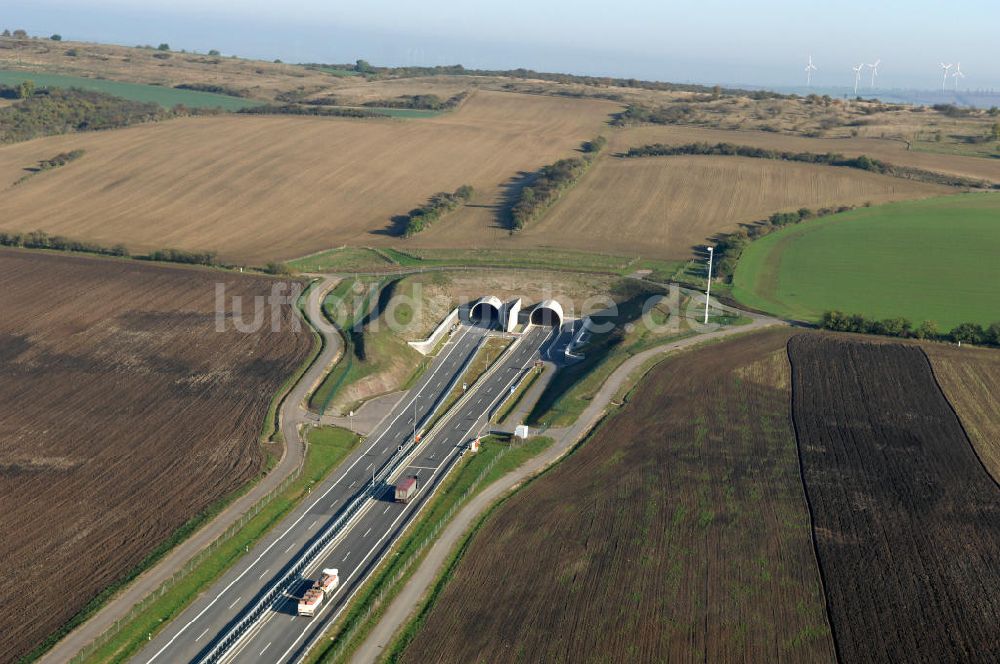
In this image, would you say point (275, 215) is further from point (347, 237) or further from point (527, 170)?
point (527, 170)

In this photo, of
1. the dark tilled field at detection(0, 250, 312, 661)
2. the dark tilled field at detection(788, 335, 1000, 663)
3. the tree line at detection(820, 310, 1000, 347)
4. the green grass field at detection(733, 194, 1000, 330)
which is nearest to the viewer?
the dark tilled field at detection(788, 335, 1000, 663)

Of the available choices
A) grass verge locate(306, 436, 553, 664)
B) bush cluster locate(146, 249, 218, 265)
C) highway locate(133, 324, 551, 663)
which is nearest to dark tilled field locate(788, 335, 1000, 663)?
grass verge locate(306, 436, 553, 664)

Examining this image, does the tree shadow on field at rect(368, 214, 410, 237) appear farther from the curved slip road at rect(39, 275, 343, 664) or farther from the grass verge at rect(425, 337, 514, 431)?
the grass verge at rect(425, 337, 514, 431)

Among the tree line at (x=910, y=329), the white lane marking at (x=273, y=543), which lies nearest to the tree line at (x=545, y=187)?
the tree line at (x=910, y=329)

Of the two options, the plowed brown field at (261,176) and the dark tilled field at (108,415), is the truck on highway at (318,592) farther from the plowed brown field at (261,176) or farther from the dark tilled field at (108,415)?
the plowed brown field at (261,176)

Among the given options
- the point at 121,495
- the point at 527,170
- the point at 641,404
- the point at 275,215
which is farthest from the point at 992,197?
the point at 121,495

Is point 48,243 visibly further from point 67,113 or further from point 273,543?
point 273,543
